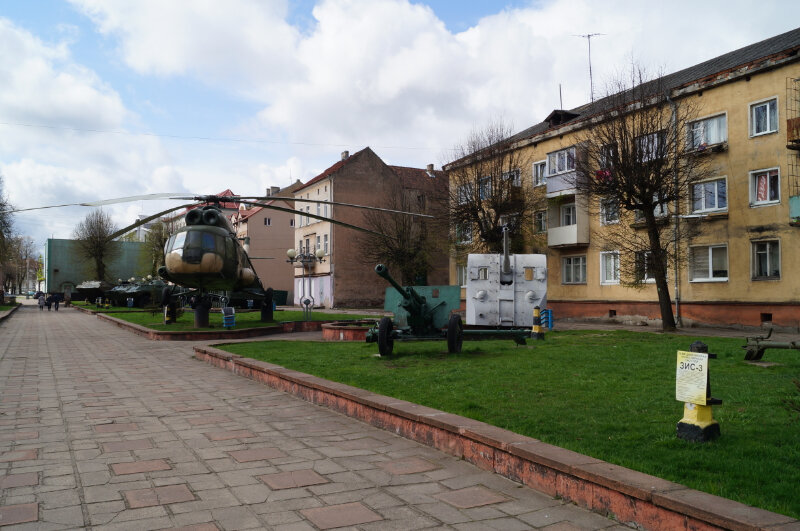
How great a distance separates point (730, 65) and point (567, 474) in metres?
26.6

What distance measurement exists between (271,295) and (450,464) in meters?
21.5

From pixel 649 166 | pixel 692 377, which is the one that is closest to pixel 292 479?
pixel 692 377

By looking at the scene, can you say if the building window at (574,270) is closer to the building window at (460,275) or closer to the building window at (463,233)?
the building window at (463,233)

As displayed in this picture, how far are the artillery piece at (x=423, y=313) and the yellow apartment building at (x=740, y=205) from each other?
1388 cm

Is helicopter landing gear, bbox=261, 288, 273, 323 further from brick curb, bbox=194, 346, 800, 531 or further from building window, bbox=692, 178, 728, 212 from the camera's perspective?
brick curb, bbox=194, 346, 800, 531

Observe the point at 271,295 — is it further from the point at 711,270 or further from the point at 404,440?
the point at 404,440

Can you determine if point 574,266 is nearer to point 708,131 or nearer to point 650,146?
point 708,131

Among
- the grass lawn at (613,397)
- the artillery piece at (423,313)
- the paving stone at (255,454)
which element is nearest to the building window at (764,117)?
the grass lawn at (613,397)

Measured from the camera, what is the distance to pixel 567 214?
106ft

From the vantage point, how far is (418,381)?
9008 mm

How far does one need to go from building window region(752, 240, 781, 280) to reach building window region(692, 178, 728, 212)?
201 cm

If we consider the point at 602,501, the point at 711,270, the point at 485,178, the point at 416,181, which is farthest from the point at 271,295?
the point at 416,181

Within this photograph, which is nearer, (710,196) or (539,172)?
(710,196)

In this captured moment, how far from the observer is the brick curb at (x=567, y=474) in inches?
136
